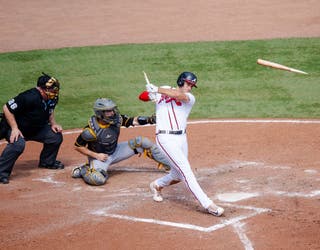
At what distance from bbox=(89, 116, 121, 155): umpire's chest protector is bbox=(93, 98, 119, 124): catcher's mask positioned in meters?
0.14

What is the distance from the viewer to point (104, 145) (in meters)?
11.4

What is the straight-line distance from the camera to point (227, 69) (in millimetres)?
18266

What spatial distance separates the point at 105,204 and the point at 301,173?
10.0ft

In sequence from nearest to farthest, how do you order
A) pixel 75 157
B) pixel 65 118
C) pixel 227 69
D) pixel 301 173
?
pixel 301 173 < pixel 75 157 < pixel 65 118 < pixel 227 69

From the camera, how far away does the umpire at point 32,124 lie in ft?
37.1

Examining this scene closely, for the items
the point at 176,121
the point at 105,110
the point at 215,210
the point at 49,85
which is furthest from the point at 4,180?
the point at 215,210

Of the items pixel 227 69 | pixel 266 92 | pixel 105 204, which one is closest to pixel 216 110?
pixel 266 92

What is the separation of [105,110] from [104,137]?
1.56ft

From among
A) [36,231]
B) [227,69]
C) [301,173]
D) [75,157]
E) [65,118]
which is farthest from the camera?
[227,69]

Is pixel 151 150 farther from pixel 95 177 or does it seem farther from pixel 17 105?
pixel 17 105

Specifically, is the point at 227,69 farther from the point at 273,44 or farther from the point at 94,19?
the point at 94,19

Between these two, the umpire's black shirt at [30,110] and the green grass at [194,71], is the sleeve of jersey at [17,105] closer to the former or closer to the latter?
the umpire's black shirt at [30,110]

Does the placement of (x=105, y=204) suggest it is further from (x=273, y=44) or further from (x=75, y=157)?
(x=273, y=44)

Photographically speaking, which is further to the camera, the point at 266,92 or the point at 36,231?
the point at 266,92
